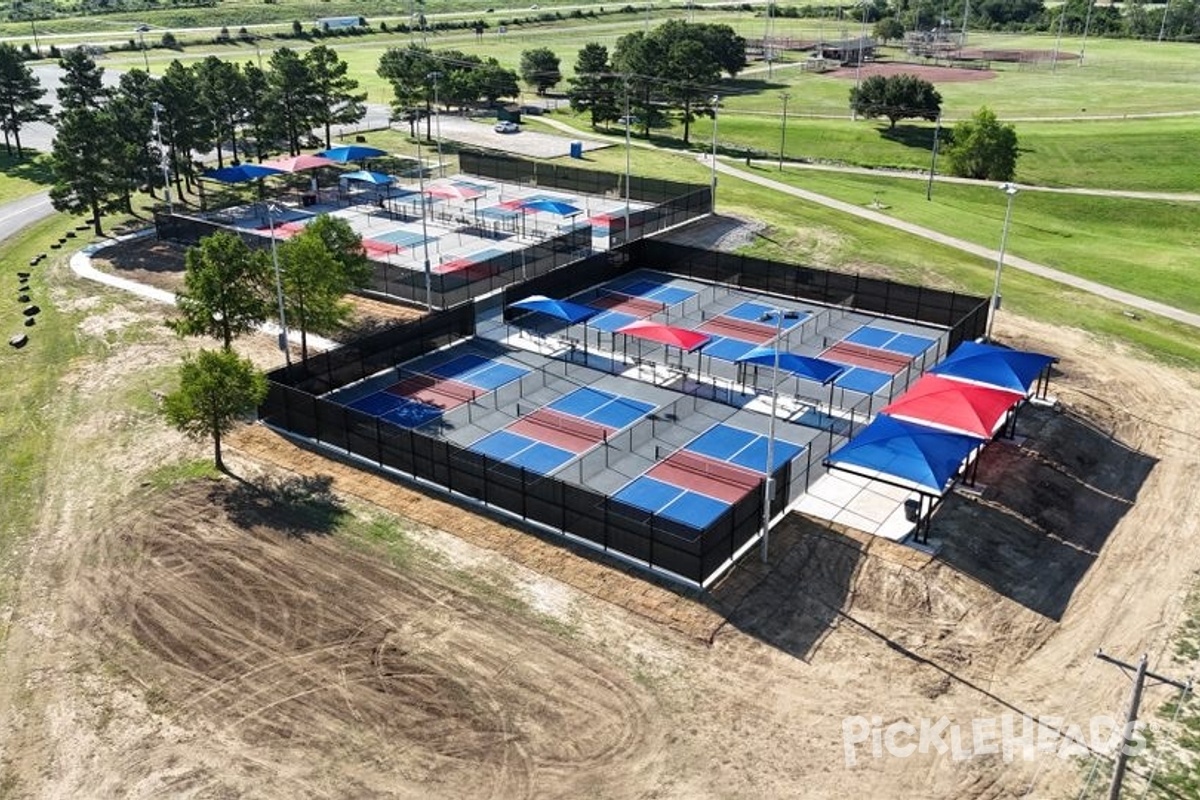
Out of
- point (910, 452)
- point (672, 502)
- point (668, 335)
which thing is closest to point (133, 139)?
point (668, 335)

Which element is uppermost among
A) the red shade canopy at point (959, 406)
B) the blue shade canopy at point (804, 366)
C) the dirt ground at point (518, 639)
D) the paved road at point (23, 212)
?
the red shade canopy at point (959, 406)

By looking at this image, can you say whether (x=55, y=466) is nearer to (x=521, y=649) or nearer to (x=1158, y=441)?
(x=521, y=649)

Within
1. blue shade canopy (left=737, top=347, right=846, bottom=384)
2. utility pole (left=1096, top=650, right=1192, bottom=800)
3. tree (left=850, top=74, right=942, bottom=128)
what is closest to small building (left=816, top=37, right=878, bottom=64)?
tree (left=850, top=74, right=942, bottom=128)

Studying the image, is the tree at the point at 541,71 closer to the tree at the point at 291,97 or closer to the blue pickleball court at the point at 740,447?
the tree at the point at 291,97

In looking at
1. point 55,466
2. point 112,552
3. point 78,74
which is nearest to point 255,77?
point 78,74

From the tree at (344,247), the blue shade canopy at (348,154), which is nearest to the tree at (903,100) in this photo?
the blue shade canopy at (348,154)

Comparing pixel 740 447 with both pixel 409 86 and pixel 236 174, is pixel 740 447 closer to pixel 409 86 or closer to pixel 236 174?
pixel 236 174

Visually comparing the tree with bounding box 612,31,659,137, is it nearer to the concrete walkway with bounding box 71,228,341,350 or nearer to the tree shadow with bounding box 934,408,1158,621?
the concrete walkway with bounding box 71,228,341,350
